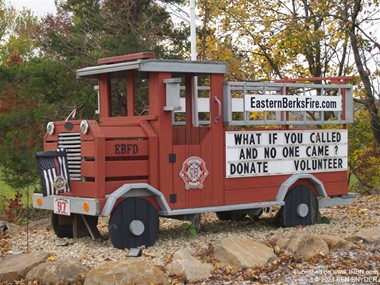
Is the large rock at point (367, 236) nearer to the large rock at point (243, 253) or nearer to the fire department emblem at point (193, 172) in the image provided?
the large rock at point (243, 253)

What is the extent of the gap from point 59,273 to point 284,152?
437 centimetres

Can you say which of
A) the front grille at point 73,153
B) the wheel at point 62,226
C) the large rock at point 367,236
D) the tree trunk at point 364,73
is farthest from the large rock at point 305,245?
the tree trunk at point 364,73

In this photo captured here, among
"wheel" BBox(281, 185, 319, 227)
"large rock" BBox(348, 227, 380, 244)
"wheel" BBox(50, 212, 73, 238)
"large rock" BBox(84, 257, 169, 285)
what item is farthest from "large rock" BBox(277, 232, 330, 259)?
"wheel" BBox(50, 212, 73, 238)

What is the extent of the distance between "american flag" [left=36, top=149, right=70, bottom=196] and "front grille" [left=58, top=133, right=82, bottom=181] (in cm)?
15

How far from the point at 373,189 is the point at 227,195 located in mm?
8419

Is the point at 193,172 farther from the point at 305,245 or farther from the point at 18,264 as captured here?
the point at 18,264

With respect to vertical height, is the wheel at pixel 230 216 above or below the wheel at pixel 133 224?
below

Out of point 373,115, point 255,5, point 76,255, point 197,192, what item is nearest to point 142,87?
point 255,5

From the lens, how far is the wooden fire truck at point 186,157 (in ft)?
31.4

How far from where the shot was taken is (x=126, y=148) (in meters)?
9.66

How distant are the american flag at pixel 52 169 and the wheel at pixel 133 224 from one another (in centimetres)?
78

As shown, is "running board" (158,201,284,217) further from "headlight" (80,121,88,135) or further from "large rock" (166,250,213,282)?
"large rock" (166,250,213,282)

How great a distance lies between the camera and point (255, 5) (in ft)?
60.9

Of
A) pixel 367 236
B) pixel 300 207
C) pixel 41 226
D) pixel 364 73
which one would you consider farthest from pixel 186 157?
pixel 364 73
